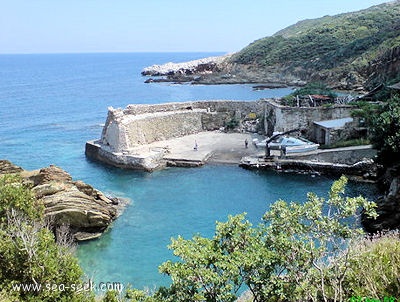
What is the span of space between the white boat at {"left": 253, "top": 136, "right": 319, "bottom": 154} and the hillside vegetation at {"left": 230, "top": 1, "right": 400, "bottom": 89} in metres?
33.5

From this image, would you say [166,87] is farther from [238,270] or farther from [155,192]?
[238,270]

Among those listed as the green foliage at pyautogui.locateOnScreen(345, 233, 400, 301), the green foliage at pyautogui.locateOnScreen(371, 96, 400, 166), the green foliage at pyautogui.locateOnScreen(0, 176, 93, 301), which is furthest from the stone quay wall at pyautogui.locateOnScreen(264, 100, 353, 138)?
the green foliage at pyautogui.locateOnScreen(0, 176, 93, 301)

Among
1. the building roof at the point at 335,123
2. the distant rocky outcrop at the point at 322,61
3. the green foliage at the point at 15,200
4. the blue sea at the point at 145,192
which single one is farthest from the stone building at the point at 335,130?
the distant rocky outcrop at the point at 322,61

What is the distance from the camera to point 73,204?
2422 cm

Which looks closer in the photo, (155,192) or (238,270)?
(238,270)

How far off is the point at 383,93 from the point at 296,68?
6102 cm

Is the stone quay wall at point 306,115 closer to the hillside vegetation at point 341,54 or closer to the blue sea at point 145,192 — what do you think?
the blue sea at point 145,192

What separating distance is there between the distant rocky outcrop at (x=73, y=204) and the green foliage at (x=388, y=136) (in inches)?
640

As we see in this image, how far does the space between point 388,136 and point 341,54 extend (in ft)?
235

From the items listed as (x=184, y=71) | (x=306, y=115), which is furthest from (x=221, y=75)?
(x=306, y=115)

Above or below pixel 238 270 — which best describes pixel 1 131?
below

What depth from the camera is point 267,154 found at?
35.7 metres

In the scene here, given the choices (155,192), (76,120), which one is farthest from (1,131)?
(155,192)

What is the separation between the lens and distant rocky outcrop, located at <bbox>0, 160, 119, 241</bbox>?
23.7m
